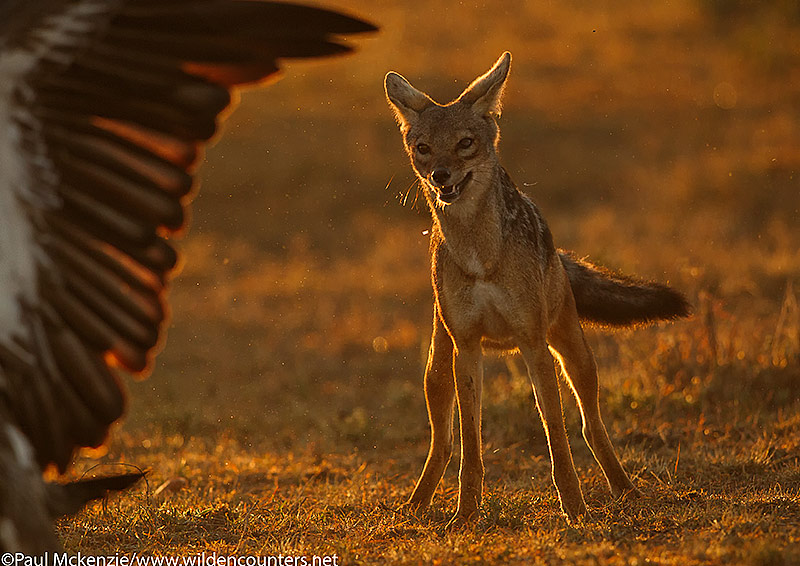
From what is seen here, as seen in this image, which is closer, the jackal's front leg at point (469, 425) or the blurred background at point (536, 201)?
the jackal's front leg at point (469, 425)

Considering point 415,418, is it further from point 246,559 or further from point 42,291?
point 42,291

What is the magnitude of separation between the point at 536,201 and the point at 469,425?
9551mm

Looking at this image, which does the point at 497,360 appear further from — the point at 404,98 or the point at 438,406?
the point at 404,98

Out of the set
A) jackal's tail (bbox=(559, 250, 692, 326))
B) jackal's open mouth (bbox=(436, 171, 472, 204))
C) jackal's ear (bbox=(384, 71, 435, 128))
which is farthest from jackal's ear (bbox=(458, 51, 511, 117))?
jackal's tail (bbox=(559, 250, 692, 326))

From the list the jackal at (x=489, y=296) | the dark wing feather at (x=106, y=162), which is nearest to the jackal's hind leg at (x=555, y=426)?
the jackal at (x=489, y=296)

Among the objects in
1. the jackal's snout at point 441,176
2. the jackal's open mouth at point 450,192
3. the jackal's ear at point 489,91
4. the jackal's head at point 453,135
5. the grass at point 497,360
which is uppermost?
the jackal's ear at point 489,91

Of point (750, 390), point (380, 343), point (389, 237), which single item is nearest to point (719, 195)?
point (389, 237)

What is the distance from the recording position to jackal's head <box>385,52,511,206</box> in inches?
225

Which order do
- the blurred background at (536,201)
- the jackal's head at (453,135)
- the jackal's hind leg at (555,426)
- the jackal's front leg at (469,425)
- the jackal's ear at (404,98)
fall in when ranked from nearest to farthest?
the jackal's hind leg at (555,426) < the jackal's front leg at (469,425) < the jackal's head at (453,135) < the jackal's ear at (404,98) < the blurred background at (536,201)

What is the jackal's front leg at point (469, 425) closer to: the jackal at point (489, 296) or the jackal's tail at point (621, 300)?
the jackal at point (489, 296)

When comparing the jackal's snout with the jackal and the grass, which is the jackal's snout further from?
the grass

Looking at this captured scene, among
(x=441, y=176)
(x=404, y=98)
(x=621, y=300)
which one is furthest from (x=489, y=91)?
(x=621, y=300)

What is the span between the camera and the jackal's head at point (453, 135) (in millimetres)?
5727

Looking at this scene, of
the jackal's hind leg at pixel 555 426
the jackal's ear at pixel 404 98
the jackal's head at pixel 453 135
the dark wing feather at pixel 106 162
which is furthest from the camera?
the jackal's ear at pixel 404 98
